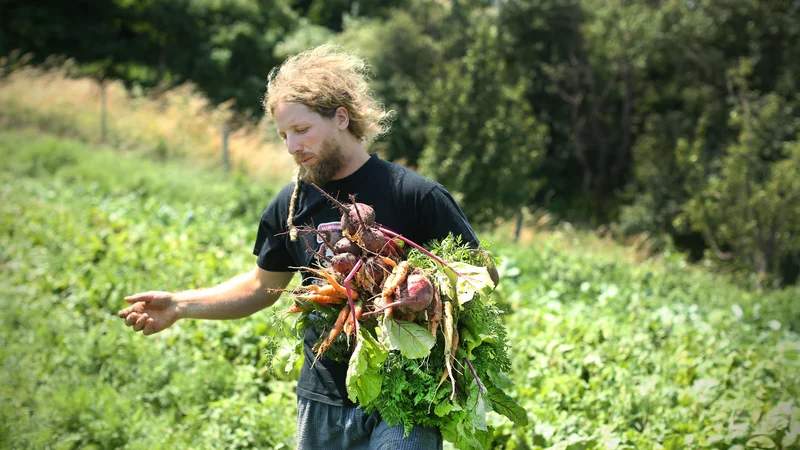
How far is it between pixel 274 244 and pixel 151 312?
1.82 ft

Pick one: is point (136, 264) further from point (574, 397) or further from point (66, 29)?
point (66, 29)

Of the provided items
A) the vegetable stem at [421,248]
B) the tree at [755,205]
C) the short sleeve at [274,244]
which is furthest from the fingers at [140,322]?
the tree at [755,205]

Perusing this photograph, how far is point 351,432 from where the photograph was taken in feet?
7.66

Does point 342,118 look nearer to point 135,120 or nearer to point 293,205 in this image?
point 293,205

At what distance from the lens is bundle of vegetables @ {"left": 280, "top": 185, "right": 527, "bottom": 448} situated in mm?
1988

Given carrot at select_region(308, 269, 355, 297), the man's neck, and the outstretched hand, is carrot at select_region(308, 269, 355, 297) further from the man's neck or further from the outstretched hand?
the outstretched hand

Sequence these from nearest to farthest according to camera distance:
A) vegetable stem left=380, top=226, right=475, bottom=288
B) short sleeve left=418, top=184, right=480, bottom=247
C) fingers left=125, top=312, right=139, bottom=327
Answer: vegetable stem left=380, top=226, right=475, bottom=288 → short sleeve left=418, top=184, right=480, bottom=247 → fingers left=125, top=312, right=139, bottom=327

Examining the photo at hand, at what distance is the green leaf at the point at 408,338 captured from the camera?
1.96 m

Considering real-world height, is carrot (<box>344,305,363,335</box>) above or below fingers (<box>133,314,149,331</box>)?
above

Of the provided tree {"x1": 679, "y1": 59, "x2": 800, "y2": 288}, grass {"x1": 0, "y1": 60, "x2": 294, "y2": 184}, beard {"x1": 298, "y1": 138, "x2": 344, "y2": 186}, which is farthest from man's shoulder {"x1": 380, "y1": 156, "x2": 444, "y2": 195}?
grass {"x1": 0, "y1": 60, "x2": 294, "y2": 184}

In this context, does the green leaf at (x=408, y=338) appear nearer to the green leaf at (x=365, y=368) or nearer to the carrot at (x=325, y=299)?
the green leaf at (x=365, y=368)

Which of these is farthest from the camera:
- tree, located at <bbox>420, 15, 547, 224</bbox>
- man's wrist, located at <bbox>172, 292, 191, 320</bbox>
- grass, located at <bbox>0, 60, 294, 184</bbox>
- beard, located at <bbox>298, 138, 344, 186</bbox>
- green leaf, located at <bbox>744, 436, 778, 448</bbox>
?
grass, located at <bbox>0, 60, 294, 184</bbox>

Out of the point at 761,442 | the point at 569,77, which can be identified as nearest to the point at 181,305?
the point at 761,442

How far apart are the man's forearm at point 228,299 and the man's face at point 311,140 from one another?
0.60 meters
